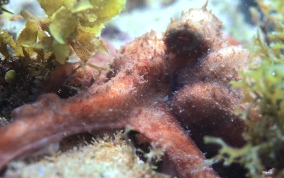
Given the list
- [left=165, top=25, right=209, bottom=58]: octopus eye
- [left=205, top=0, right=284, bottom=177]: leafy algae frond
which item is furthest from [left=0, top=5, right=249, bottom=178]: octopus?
[left=205, top=0, right=284, bottom=177]: leafy algae frond

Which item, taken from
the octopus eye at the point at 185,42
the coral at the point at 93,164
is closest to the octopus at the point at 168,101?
the octopus eye at the point at 185,42

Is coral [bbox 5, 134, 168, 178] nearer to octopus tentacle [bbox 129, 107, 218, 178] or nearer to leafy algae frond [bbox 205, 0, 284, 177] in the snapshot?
octopus tentacle [bbox 129, 107, 218, 178]

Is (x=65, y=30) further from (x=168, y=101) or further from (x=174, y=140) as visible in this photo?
(x=174, y=140)

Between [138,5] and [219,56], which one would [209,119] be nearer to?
[219,56]

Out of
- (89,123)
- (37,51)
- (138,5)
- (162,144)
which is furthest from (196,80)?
(138,5)

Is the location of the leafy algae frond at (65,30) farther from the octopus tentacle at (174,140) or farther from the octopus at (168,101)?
the octopus tentacle at (174,140)

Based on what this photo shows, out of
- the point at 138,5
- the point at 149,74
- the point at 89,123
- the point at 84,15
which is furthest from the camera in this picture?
the point at 138,5

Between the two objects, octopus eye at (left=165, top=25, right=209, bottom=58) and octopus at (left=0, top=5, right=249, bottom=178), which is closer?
octopus at (left=0, top=5, right=249, bottom=178)
